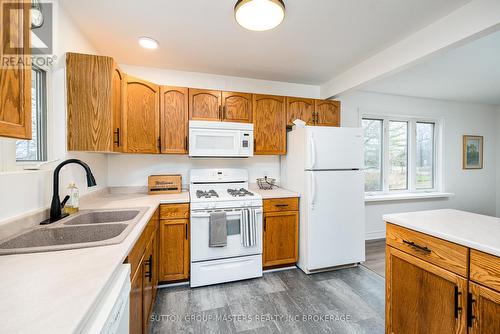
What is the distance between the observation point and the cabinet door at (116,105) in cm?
177

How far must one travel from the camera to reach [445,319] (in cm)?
109

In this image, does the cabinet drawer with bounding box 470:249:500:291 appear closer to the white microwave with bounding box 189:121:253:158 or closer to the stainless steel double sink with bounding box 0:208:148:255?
the stainless steel double sink with bounding box 0:208:148:255

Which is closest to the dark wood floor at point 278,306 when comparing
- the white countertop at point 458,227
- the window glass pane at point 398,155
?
the white countertop at point 458,227

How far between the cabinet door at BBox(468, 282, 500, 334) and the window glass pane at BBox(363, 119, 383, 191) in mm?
2808

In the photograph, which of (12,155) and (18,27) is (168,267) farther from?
(18,27)

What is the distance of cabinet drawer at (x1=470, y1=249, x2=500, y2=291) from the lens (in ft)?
2.98

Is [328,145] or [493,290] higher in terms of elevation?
[328,145]

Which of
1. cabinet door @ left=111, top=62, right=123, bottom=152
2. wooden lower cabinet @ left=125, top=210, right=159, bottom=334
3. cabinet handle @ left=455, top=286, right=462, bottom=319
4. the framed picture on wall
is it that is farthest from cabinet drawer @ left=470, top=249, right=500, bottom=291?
the framed picture on wall

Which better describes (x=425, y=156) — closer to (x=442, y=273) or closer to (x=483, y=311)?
(x=442, y=273)

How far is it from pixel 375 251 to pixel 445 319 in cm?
225

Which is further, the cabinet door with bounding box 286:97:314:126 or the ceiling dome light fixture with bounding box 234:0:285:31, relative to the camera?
the cabinet door with bounding box 286:97:314:126

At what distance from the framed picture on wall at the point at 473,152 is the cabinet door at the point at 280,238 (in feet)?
13.0

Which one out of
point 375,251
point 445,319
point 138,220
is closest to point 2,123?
point 138,220

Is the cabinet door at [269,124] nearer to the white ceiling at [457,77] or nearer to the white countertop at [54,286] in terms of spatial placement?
the white ceiling at [457,77]
